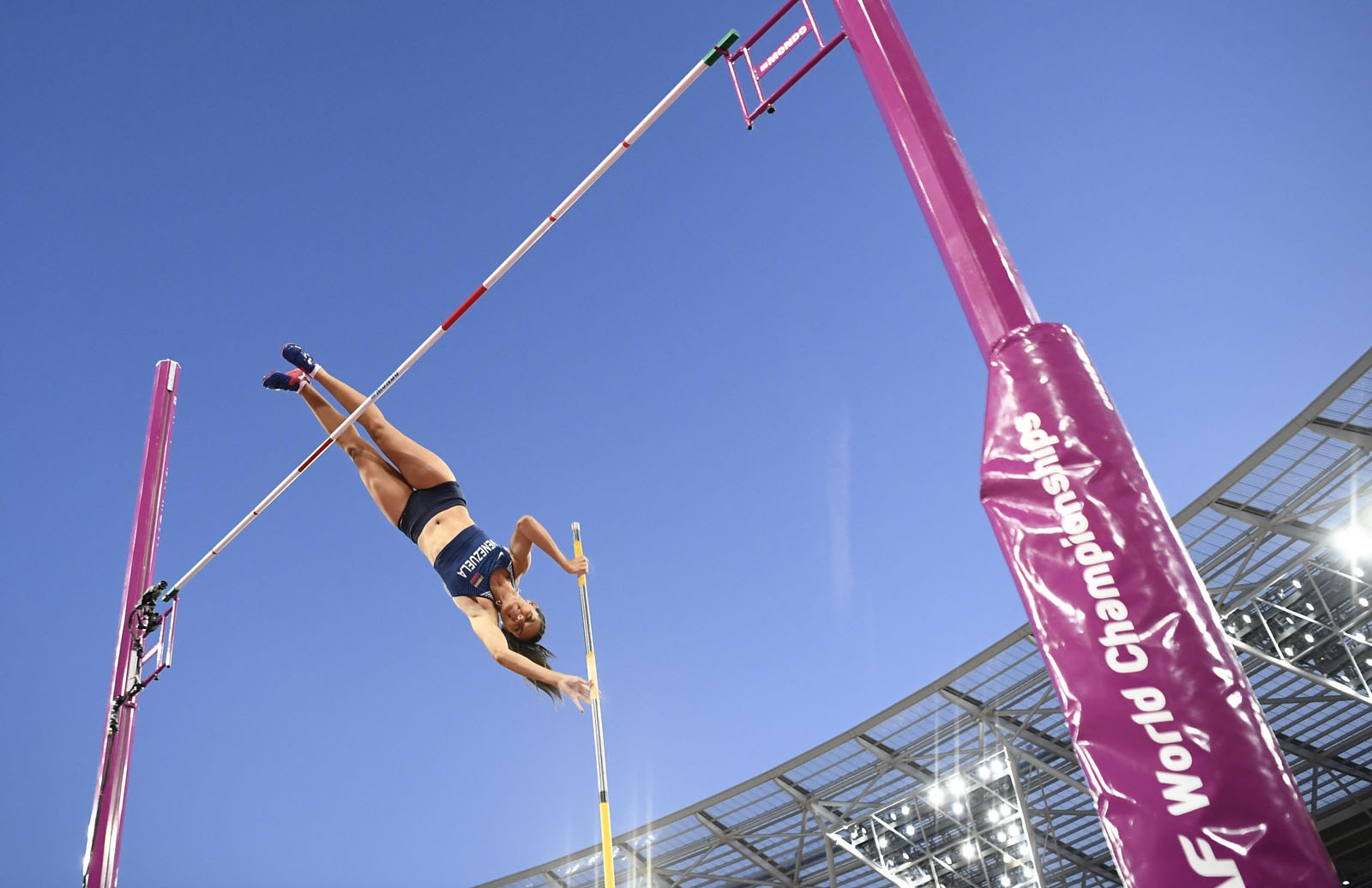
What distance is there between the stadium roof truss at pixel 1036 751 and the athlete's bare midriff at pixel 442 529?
40.7 ft

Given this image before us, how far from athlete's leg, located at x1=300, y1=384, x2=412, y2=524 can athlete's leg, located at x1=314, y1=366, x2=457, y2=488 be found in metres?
0.11

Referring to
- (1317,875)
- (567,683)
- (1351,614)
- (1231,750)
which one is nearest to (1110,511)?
(1231,750)

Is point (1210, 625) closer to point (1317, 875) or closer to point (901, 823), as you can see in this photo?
point (1317, 875)

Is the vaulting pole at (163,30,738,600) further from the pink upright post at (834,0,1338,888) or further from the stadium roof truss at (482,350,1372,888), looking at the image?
the stadium roof truss at (482,350,1372,888)

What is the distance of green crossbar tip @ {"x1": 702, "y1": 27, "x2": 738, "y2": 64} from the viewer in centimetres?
536

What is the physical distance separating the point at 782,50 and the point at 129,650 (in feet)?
21.6

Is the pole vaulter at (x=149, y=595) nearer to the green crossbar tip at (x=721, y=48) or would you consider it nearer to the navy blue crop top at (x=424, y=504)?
the green crossbar tip at (x=721, y=48)

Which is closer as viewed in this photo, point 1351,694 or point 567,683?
point 567,683

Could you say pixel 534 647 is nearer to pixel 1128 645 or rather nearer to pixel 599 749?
pixel 599 749

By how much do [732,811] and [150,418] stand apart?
15.5m

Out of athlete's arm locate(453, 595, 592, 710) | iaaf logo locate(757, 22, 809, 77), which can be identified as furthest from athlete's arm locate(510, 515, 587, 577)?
iaaf logo locate(757, 22, 809, 77)

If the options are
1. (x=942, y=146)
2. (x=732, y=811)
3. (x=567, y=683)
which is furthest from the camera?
(x=732, y=811)

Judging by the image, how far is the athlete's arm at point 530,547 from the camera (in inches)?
275

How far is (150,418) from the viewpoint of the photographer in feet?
28.6
